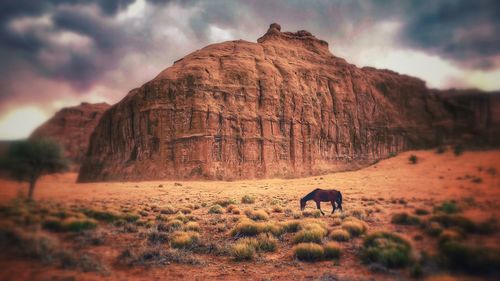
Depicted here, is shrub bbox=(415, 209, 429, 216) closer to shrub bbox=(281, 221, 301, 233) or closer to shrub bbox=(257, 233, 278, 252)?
shrub bbox=(257, 233, 278, 252)

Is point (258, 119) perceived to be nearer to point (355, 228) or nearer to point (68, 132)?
point (355, 228)

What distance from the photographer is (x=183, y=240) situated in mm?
10070

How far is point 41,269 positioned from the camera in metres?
3.98

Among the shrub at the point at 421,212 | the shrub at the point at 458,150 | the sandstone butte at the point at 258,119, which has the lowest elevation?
the shrub at the point at 421,212

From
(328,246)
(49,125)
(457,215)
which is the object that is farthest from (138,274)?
(457,215)

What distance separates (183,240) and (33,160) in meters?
6.90

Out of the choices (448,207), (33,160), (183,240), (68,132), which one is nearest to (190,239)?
(183,240)

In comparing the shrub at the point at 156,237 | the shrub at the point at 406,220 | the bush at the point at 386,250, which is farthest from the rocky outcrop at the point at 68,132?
the shrub at the point at 406,220

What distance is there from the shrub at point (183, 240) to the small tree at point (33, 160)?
609 centimetres

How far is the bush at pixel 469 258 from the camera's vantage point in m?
4.05

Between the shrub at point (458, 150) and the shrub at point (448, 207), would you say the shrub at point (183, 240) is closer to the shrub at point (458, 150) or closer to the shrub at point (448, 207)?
the shrub at point (448, 207)

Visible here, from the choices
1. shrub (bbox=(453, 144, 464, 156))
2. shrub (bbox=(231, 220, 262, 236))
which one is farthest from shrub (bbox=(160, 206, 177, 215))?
shrub (bbox=(453, 144, 464, 156))

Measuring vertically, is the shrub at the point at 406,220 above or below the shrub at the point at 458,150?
below

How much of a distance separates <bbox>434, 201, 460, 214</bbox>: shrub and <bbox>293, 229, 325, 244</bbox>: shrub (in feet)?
14.2
